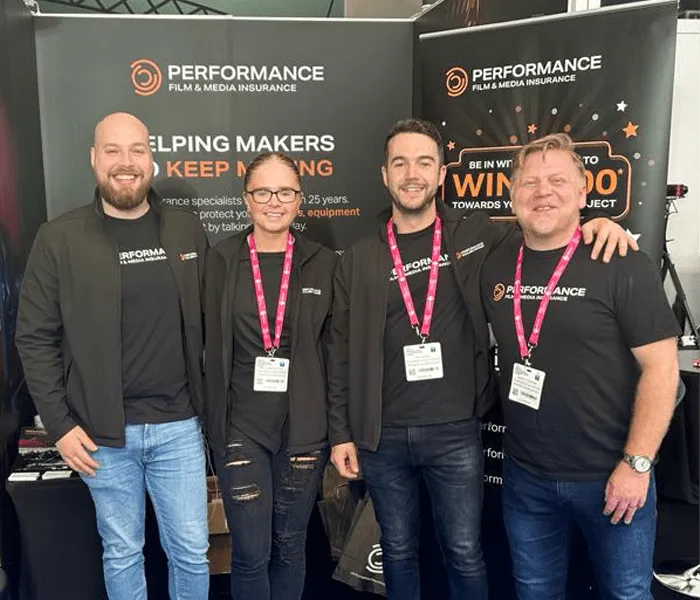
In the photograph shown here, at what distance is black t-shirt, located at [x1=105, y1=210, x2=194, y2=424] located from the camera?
1.94 metres

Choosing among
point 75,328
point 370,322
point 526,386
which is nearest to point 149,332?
point 75,328

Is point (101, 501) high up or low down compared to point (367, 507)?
up

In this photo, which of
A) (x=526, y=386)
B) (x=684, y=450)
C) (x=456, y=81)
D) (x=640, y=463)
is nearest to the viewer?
(x=640, y=463)

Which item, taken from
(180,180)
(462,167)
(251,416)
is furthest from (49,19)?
(251,416)

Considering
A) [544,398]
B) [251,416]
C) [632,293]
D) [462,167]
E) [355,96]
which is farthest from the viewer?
[355,96]

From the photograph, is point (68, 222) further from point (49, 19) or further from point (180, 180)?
point (49, 19)

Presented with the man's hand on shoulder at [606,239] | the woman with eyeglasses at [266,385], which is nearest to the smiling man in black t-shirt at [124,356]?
the woman with eyeglasses at [266,385]

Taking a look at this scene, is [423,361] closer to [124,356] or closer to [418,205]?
[418,205]

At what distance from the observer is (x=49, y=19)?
2879mm

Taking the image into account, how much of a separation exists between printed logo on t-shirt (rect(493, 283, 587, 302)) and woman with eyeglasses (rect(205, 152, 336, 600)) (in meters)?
0.54

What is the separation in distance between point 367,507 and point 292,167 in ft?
4.62

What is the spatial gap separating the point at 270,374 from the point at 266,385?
4 centimetres

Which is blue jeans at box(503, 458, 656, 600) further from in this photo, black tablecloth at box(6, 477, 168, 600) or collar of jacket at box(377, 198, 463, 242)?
black tablecloth at box(6, 477, 168, 600)

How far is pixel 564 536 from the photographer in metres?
1.78
